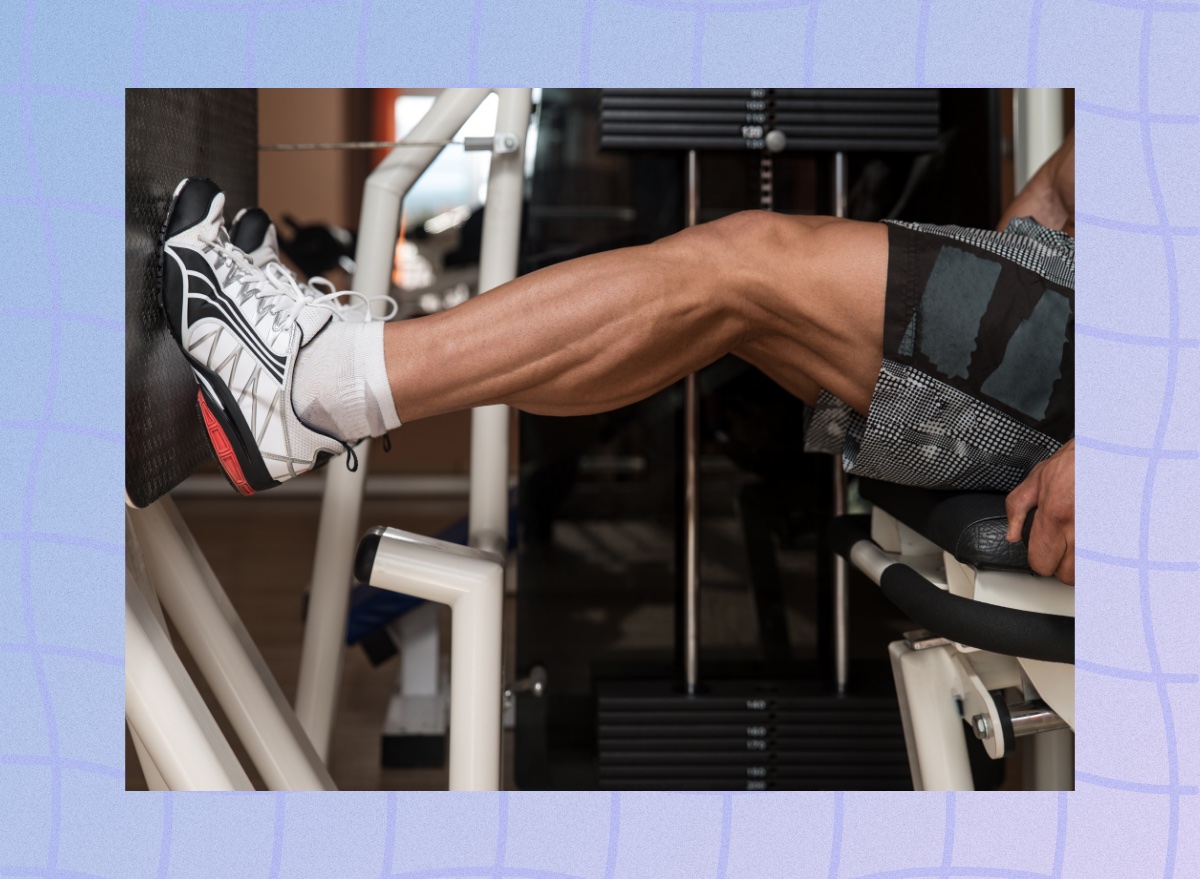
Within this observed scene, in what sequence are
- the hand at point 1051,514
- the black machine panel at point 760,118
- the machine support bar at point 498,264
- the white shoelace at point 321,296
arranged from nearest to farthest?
1. the hand at point 1051,514
2. the white shoelace at point 321,296
3. the machine support bar at point 498,264
4. the black machine panel at point 760,118

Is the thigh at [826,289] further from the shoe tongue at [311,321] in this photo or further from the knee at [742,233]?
the shoe tongue at [311,321]

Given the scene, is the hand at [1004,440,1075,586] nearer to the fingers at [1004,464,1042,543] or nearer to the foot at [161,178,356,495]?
the fingers at [1004,464,1042,543]

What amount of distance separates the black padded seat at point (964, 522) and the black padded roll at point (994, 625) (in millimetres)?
37

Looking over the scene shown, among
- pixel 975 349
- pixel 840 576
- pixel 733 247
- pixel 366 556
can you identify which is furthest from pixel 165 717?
pixel 840 576

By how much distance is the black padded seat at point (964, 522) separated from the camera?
31.4 inches

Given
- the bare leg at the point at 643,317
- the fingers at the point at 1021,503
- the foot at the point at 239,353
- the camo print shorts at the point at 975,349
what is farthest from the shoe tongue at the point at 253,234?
the fingers at the point at 1021,503

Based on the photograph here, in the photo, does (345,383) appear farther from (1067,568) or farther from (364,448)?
(1067,568)

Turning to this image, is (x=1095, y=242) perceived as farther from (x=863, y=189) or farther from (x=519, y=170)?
(x=863, y=189)

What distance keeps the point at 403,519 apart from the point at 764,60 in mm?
3386

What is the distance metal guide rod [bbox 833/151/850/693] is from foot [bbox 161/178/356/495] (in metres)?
0.78

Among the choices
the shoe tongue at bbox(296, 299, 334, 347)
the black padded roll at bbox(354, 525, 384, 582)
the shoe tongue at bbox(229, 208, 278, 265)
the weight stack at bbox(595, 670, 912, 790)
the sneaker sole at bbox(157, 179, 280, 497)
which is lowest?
the weight stack at bbox(595, 670, 912, 790)

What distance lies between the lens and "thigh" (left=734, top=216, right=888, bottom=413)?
909 millimetres

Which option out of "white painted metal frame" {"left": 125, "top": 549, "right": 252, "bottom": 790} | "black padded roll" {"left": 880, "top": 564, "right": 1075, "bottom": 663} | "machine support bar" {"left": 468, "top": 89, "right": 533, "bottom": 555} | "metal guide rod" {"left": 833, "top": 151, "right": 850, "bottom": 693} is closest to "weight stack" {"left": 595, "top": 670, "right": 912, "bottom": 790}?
"metal guide rod" {"left": 833, "top": 151, "right": 850, "bottom": 693}

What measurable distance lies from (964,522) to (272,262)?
70 centimetres
